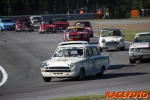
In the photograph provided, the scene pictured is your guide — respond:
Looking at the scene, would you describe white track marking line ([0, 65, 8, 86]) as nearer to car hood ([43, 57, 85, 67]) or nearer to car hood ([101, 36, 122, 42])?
car hood ([43, 57, 85, 67])

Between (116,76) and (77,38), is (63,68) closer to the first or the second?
(116,76)

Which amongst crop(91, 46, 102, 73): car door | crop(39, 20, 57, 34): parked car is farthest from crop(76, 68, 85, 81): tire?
crop(39, 20, 57, 34): parked car

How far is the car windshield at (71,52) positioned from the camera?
1989cm

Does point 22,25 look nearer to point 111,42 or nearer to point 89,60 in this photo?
point 111,42

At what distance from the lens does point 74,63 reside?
61.8 feet

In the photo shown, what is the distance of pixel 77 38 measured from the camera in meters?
38.5

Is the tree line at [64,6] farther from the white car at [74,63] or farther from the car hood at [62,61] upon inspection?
the car hood at [62,61]

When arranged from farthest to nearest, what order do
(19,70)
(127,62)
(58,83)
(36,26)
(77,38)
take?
1. (36,26)
2. (77,38)
3. (127,62)
4. (19,70)
5. (58,83)

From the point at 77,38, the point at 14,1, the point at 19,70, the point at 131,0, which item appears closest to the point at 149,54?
the point at 19,70

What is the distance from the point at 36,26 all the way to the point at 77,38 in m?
27.5

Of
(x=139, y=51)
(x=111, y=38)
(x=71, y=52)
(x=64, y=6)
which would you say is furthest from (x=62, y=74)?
(x=64, y=6)

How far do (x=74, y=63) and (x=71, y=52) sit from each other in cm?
124

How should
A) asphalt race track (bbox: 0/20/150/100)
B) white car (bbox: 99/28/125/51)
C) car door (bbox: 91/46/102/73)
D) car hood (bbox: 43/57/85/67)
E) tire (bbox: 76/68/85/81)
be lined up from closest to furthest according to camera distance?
asphalt race track (bbox: 0/20/150/100) < car hood (bbox: 43/57/85/67) < tire (bbox: 76/68/85/81) < car door (bbox: 91/46/102/73) < white car (bbox: 99/28/125/51)

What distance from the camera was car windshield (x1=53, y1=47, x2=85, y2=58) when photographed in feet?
65.3
